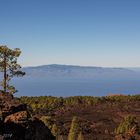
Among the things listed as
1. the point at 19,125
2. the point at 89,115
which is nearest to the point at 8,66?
the point at 89,115

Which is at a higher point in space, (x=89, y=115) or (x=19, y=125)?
(x=19, y=125)

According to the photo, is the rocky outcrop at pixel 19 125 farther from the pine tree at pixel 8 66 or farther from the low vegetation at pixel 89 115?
the pine tree at pixel 8 66

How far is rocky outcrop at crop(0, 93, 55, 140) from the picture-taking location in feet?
67.0

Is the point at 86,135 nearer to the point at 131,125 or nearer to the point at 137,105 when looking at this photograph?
the point at 131,125

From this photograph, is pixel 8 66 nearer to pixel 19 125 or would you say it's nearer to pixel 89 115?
pixel 89 115

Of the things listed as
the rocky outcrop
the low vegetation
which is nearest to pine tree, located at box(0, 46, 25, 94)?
the low vegetation

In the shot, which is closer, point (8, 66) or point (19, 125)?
point (19, 125)

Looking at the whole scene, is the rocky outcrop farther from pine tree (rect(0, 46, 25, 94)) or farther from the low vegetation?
pine tree (rect(0, 46, 25, 94))

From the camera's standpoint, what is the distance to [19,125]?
20.9 metres

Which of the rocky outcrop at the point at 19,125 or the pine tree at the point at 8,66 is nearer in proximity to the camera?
the rocky outcrop at the point at 19,125

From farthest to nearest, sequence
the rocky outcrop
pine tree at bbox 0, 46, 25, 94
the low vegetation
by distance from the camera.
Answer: pine tree at bbox 0, 46, 25, 94 → the low vegetation → the rocky outcrop

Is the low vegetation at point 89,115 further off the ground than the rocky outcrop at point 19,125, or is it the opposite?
the rocky outcrop at point 19,125

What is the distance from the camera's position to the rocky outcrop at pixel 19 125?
2043 centimetres

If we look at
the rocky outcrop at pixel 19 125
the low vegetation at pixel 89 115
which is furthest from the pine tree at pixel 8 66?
the rocky outcrop at pixel 19 125
